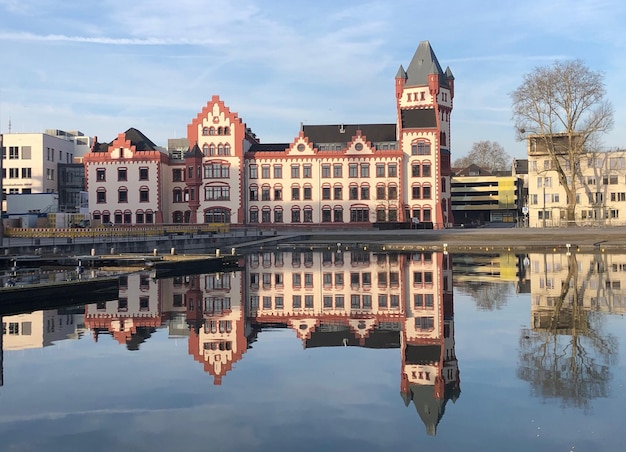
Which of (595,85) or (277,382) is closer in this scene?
(277,382)

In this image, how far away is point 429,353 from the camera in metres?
14.4

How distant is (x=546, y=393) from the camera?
10969mm

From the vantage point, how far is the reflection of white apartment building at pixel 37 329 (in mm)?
15914

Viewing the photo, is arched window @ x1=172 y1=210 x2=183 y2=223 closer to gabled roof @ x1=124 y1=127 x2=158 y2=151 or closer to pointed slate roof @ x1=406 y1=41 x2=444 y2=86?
gabled roof @ x1=124 y1=127 x2=158 y2=151

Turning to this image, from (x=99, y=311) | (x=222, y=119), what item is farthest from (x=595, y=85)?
(x=99, y=311)

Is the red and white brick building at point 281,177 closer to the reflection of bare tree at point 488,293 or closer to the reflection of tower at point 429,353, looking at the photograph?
the reflection of bare tree at point 488,293

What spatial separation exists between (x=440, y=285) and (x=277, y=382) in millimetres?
16718

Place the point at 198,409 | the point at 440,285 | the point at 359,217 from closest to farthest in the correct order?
the point at 198,409 < the point at 440,285 < the point at 359,217

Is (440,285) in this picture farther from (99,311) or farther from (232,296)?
(99,311)

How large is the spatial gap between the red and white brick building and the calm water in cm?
6637

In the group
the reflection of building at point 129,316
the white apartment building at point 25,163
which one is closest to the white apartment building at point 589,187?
the white apartment building at point 25,163

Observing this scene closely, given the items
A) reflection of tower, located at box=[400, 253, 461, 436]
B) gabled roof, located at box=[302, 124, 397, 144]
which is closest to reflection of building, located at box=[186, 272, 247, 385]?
reflection of tower, located at box=[400, 253, 461, 436]

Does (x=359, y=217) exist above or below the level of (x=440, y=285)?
above

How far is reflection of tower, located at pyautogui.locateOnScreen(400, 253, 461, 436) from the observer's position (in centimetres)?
1070
